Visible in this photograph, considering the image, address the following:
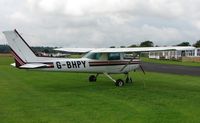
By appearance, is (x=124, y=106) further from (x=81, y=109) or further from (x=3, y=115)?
(x=3, y=115)

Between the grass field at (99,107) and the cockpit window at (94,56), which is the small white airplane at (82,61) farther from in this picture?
the grass field at (99,107)

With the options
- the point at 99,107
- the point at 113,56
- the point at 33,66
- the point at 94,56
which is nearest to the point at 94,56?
the point at 94,56

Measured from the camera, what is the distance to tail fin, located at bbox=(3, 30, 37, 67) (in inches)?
721

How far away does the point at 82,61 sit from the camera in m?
20.0

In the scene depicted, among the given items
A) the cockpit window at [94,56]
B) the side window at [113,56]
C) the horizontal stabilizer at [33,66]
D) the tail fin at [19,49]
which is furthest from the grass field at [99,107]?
the side window at [113,56]

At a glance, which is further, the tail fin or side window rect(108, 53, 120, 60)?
side window rect(108, 53, 120, 60)

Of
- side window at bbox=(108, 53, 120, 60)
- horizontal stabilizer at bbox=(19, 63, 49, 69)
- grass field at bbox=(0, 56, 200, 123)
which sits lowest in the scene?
grass field at bbox=(0, 56, 200, 123)

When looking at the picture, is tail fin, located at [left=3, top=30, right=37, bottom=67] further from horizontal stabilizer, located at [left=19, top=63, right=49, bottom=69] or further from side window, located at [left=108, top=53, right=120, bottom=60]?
side window, located at [left=108, top=53, right=120, bottom=60]

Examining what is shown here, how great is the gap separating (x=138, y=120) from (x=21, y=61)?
9577 millimetres

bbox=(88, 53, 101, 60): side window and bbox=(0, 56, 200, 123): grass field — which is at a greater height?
bbox=(88, 53, 101, 60): side window

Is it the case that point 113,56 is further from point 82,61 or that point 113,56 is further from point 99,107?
point 99,107

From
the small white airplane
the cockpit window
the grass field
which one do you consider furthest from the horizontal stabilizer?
the cockpit window

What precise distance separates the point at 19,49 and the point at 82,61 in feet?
11.0

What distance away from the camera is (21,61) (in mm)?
18531
